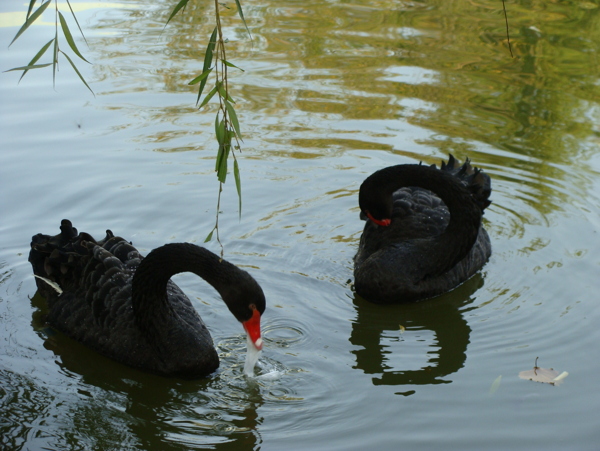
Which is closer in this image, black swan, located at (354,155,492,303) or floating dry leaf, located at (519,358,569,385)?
floating dry leaf, located at (519,358,569,385)

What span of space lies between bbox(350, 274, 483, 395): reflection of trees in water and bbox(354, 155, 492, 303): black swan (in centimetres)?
9

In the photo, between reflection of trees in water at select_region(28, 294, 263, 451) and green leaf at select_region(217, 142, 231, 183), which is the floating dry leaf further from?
green leaf at select_region(217, 142, 231, 183)

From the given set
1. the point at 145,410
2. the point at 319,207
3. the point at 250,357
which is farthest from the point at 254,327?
the point at 319,207

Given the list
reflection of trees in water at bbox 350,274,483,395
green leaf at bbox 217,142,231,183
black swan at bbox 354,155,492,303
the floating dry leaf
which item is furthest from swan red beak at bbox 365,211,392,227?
green leaf at bbox 217,142,231,183

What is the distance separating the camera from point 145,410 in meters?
4.76

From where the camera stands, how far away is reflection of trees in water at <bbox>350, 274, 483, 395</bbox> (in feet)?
17.1

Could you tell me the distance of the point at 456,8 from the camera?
42.7ft

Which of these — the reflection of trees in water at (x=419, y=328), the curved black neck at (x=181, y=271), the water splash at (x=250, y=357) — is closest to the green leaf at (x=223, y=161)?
the curved black neck at (x=181, y=271)

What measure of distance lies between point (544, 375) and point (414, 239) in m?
1.86

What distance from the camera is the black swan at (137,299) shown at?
4.67 m

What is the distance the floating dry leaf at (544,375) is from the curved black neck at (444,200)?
1.37m

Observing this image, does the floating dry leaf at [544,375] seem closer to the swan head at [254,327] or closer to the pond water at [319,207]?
the pond water at [319,207]

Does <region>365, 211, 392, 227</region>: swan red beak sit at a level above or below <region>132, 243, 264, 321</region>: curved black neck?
below

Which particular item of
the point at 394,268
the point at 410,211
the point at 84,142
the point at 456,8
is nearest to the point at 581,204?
the point at 410,211
